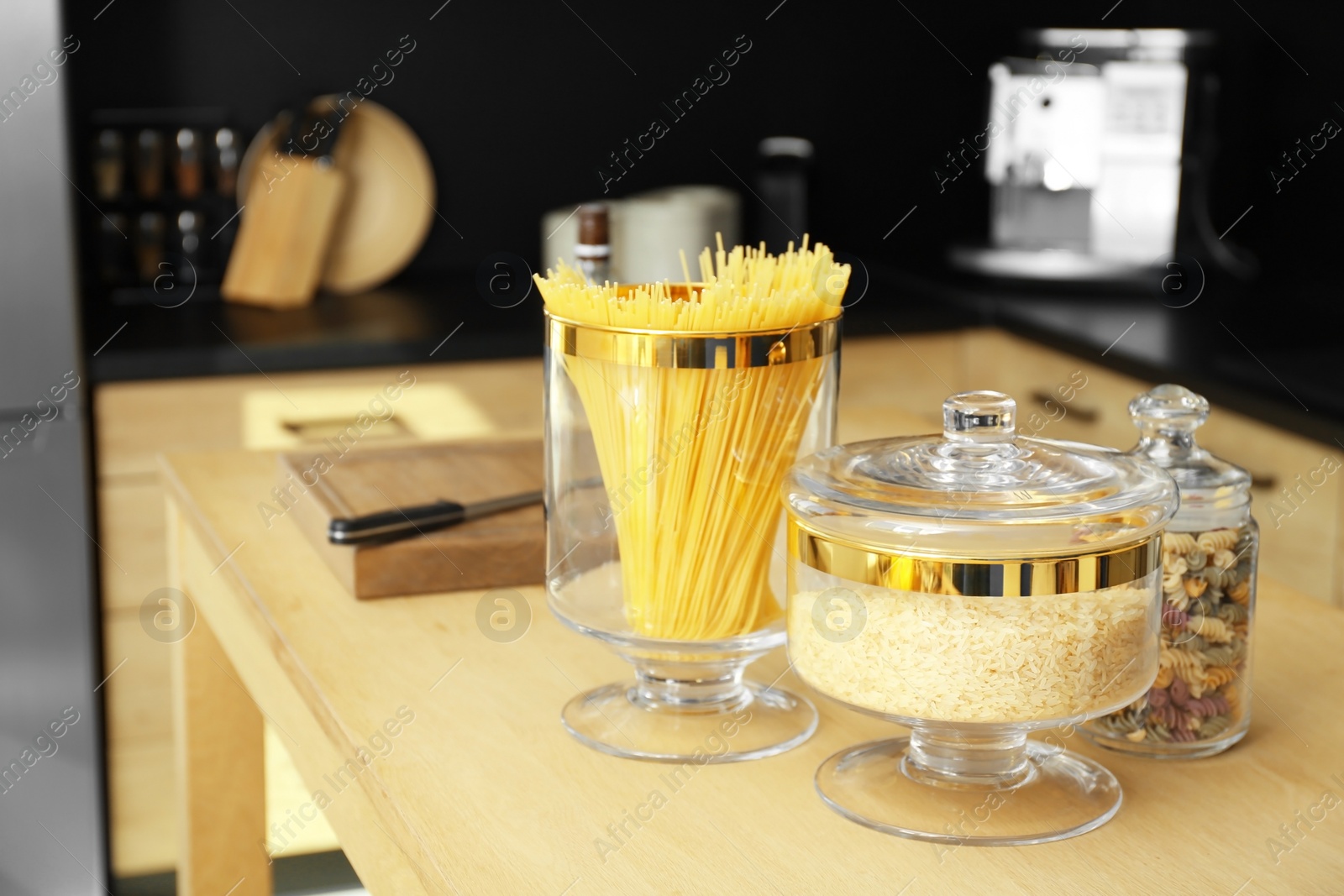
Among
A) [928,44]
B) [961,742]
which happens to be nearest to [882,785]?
[961,742]

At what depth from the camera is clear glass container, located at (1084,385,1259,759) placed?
761 millimetres

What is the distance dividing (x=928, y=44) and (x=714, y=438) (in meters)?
2.32

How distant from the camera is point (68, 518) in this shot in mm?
2004

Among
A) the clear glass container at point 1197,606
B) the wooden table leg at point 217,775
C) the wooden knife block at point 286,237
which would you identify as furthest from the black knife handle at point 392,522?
the wooden knife block at point 286,237

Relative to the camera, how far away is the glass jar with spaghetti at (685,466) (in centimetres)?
74

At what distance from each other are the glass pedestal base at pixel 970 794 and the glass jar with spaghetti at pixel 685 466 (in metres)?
0.06

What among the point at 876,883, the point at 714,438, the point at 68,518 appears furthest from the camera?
the point at 68,518

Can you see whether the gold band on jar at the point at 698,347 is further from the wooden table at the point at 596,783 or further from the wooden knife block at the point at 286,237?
the wooden knife block at the point at 286,237

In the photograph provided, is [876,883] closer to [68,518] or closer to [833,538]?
[833,538]

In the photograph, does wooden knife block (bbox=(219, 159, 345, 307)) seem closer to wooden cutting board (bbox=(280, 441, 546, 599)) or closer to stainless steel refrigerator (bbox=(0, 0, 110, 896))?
stainless steel refrigerator (bbox=(0, 0, 110, 896))

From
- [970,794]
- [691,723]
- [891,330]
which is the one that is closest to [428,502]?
[691,723]

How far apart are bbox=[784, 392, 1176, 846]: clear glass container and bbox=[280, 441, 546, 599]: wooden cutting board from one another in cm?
32

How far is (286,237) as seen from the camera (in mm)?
2389

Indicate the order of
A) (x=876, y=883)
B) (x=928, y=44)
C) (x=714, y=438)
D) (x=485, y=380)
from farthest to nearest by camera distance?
(x=928, y=44)
(x=485, y=380)
(x=714, y=438)
(x=876, y=883)
